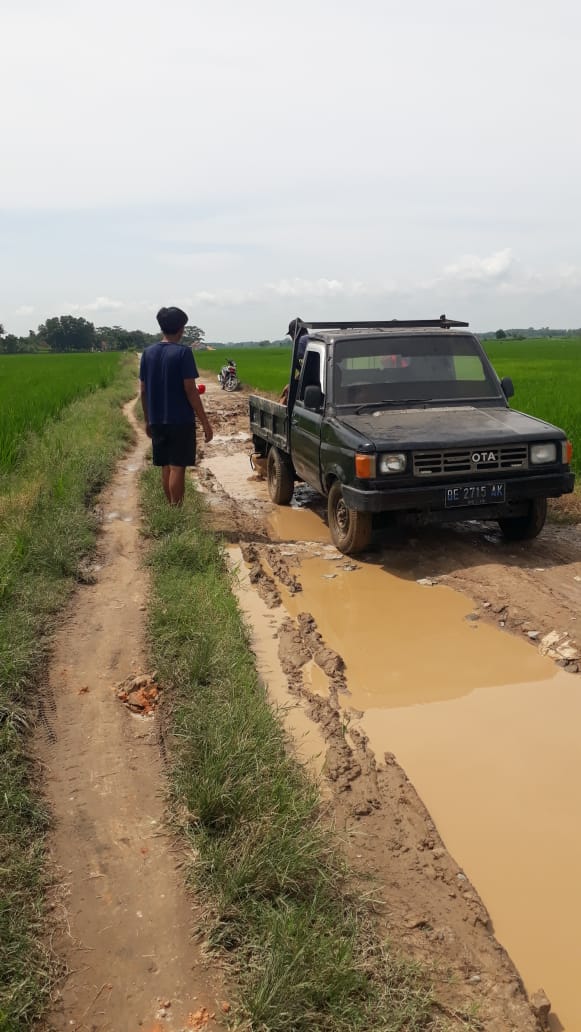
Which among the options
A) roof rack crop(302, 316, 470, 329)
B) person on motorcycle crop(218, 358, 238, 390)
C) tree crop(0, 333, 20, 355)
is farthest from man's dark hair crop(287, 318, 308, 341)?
tree crop(0, 333, 20, 355)

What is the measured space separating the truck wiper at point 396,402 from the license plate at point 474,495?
1191 mm

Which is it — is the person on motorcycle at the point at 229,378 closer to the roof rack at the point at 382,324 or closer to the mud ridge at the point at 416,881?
the roof rack at the point at 382,324

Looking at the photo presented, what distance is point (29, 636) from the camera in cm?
443

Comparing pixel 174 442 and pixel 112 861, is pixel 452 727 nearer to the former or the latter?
pixel 112 861

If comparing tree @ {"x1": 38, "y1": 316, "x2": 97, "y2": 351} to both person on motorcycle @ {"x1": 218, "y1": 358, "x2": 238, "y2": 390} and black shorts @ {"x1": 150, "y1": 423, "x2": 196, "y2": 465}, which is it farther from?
black shorts @ {"x1": 150, "y1": 423, "x2": 196, "y2": 465}

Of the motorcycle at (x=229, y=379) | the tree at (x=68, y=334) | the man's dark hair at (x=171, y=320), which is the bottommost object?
the motorcycle at (x=229, y=379)

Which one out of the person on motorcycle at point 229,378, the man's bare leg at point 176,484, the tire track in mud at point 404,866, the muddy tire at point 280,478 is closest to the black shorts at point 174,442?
the man's bare leg at point 176,484

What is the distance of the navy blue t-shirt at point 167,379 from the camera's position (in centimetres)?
651

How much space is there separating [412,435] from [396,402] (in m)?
0.94

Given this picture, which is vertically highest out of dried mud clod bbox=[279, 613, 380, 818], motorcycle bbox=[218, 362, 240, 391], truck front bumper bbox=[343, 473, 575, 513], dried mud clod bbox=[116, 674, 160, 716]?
motorcycle bbox=[218, 362, 240, 391]

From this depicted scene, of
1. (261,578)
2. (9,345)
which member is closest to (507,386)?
(261,578)

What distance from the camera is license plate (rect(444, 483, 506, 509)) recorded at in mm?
5895

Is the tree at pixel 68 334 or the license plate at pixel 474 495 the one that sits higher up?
the tree at pixel 68 334

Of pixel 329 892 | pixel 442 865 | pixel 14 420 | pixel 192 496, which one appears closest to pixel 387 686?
pixel 442 865
